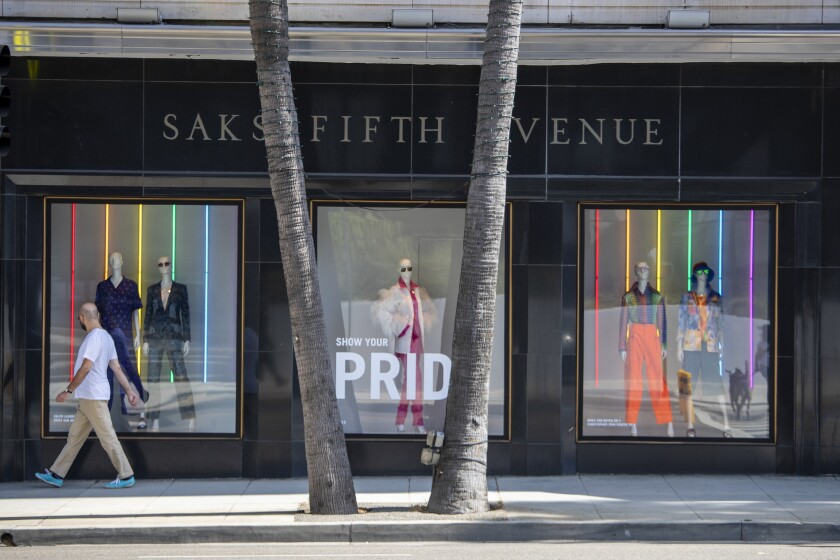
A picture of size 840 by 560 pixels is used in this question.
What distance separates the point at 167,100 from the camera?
1270cm

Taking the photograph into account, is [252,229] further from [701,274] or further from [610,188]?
[701,274]

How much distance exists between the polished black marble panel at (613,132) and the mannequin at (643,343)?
1227 millimetres

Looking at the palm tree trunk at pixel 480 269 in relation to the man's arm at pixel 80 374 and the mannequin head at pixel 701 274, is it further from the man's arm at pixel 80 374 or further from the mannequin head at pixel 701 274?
the man's arm at pixel 80 374

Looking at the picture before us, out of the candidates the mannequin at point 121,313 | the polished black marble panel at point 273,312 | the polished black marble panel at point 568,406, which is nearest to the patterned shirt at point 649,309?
the polished black marble panel at point 568,406

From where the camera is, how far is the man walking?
11883mm

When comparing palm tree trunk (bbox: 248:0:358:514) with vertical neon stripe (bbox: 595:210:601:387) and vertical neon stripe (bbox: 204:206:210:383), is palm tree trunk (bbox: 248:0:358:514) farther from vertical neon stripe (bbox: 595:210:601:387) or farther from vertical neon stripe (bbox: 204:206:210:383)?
vertical neon stripe (bbox: 595:210:601:387)

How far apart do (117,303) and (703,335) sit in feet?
22.1

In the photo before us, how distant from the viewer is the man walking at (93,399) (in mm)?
11883

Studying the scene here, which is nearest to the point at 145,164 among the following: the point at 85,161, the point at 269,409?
the point at 85,161

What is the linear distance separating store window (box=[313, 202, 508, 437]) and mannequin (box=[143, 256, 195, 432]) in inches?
65.0

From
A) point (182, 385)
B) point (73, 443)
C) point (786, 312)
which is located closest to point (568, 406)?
point (786, 312)

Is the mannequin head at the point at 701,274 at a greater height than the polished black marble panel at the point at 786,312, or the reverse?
the mannequin head at the point at 701,274

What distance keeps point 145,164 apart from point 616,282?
5.53 m

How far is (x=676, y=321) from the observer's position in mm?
12984
